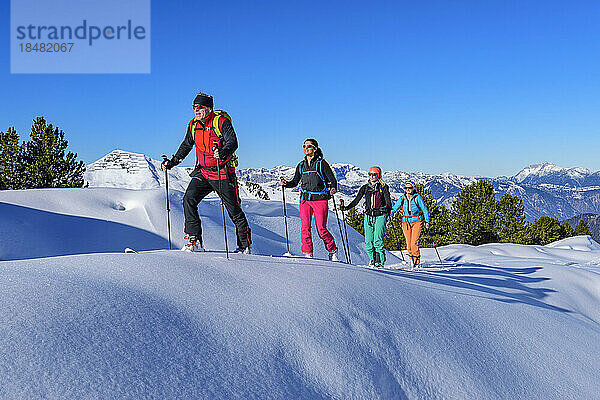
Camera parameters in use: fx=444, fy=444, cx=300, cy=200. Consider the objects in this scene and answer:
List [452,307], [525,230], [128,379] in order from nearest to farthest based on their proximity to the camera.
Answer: [128,379] → [452,307] → [525,230]

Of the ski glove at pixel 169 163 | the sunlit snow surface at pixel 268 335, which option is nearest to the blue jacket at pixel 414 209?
the sunlit snow surface at pixel 268 335

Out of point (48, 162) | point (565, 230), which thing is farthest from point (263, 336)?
point (565, 230)

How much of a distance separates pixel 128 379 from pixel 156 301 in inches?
36.6

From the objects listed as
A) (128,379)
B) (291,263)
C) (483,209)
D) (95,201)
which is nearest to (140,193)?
(95,201)

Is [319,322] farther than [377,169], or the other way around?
[377,169]

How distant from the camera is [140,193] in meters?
11.9

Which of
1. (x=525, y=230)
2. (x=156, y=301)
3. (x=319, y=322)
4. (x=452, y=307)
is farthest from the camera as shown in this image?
(x=525, y=230)

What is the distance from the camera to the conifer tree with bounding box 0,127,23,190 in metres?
31.5

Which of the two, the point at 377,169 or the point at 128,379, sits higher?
the point at 377,169

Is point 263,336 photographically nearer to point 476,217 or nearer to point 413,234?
point 413,234

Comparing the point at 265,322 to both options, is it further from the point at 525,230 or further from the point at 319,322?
the point at 525,230

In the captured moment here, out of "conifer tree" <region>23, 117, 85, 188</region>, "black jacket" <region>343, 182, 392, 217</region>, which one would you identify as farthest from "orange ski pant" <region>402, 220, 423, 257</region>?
"conifer tree" <region>23, 117, 85, 188</region>

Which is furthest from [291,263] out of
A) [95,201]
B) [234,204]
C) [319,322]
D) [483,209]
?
[483,209]

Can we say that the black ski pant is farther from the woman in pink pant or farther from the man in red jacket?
the woman in pink pant
